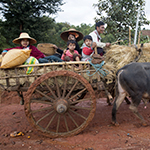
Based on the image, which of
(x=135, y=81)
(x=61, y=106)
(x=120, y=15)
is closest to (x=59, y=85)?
(x=61, y=106)

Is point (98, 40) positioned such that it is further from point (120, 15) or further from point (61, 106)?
point (120, 15)

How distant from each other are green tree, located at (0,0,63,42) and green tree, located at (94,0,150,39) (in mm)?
4526

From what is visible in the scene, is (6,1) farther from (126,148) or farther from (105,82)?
(126,148)

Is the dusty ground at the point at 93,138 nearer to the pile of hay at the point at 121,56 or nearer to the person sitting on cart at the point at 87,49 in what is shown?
the pile of hay at the point at 121,56

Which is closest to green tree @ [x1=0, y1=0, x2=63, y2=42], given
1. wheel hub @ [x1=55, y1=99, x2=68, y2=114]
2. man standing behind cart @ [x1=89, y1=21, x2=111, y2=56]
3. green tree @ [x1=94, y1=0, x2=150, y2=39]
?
green tree @ [x1=94, y1=0, x2=150, y2=39]

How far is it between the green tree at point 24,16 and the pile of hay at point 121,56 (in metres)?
8.24

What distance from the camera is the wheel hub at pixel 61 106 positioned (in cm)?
260

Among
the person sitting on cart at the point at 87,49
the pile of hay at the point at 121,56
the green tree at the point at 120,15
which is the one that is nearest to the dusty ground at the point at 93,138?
the pile of hay at the point at 121,56

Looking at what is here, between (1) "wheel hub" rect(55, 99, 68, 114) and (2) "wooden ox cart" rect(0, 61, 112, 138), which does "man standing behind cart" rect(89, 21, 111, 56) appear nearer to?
(2) "wooden ox cart" rect(0, 61, 112, 138)

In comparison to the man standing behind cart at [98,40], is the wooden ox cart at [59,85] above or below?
below

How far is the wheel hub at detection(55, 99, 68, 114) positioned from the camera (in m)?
2.60

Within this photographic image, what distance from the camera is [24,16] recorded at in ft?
32.2

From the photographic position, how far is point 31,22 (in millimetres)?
10320

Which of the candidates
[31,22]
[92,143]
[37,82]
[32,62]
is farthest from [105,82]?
[31,22]
